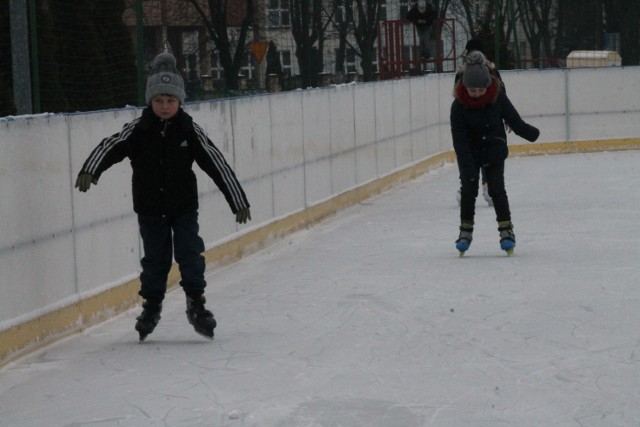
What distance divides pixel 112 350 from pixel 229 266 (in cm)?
353

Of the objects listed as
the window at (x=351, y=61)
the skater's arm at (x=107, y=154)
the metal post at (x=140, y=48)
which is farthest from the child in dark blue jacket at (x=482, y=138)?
the window at (x=351, y=61)

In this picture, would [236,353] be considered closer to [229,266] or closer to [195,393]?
[195,393]

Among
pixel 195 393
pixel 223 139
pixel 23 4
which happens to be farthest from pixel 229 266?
pixel 195 393

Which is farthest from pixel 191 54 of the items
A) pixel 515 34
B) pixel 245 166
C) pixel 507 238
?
pixel 515 34

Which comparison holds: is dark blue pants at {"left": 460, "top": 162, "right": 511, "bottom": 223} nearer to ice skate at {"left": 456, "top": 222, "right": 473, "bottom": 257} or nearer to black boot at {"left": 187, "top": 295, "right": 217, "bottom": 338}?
ice skate at {"left": 456, "top": 222, "right": 473, "bottom": 257}

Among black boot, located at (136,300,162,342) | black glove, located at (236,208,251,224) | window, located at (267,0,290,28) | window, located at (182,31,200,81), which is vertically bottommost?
black boot, located at (136,300,162,342)

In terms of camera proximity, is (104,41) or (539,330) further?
(104,41)

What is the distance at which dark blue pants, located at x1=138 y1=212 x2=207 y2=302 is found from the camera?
7.66 m

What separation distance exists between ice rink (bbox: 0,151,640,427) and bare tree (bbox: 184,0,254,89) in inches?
57.6

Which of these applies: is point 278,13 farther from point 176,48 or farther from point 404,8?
point 404,8

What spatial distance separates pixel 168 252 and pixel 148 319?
353 millimetres

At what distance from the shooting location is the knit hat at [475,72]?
1084cm

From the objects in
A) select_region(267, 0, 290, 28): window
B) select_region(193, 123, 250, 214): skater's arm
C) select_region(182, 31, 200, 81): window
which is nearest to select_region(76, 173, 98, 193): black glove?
select_region(193, 123, 250, 214): skater's arm

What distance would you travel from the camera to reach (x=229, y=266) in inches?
432
